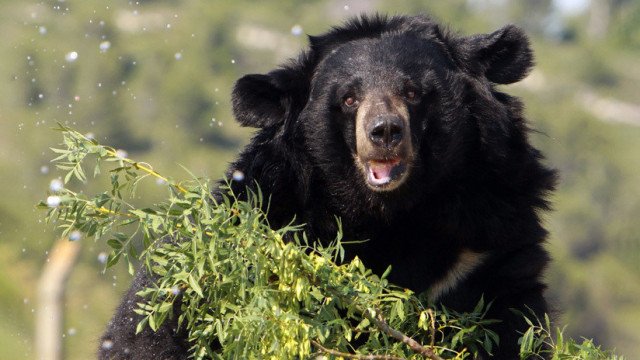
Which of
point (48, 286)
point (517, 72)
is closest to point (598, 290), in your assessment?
point (48, 286)

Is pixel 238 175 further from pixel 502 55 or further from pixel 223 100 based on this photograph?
pixel 223 100

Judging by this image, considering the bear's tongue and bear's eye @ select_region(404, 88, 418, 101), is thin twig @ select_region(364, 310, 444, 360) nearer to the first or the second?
the bear's tongue

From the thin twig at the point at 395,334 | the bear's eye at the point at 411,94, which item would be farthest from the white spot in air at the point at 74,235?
the bear's eye at the point at 411,94

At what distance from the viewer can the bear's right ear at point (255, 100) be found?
5242 millimetres

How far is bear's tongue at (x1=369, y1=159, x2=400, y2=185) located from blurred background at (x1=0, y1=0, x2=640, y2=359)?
19.5 m

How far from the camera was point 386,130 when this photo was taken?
4.84 meters

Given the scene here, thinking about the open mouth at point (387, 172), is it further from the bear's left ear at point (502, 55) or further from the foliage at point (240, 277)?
the foliage at point (240, 277)

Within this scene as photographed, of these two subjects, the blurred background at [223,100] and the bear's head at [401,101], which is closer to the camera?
the bear's head at [401,101]

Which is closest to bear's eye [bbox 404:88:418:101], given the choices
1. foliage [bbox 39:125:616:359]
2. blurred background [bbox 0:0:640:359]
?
foliage [bbox 39:125:616:359]

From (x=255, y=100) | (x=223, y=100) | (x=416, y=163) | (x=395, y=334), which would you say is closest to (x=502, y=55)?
(x=416, y=163)

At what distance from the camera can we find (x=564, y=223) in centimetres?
4425

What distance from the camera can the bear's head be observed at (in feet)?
16.8

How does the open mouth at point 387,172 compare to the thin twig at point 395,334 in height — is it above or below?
above

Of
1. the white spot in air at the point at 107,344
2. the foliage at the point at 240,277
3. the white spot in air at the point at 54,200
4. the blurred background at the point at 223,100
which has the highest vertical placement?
the white spot in air at the point at 54,200
